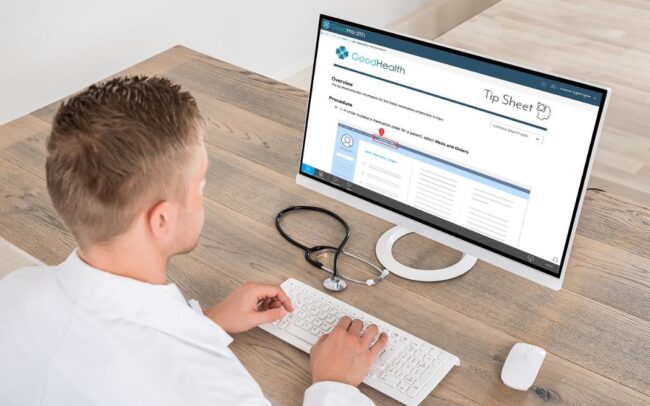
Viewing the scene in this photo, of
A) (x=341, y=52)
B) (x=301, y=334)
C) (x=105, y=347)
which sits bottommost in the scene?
(x=301, y=334)

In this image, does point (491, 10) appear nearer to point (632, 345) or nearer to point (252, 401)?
point (632, 345)

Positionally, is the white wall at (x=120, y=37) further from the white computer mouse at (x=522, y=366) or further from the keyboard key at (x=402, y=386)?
the white computer mouse at (x=522, y=366)

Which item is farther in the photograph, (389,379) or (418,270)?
(418,270)

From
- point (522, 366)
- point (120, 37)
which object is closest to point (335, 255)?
point (522, 366)

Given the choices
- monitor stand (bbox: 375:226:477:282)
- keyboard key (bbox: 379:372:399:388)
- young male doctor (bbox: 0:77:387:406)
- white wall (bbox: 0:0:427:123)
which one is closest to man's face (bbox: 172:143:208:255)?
young male doctor (bbox: 0:77:387:406)

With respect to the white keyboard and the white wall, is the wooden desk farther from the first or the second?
the white wall

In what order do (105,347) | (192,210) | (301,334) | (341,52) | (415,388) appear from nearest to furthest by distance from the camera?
(105,347)
(192,210)
(415,388)
(301,334)
(341,52)

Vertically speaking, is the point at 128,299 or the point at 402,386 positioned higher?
the point at 128,299

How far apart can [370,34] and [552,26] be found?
9.15ft

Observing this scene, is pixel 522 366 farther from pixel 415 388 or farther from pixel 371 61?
pixel 371 61

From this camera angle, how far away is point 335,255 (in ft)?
5.45

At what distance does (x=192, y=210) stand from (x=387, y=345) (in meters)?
0.43

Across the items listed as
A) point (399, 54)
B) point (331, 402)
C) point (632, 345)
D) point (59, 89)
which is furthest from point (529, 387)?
point (59, 89)

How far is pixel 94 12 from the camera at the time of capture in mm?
2537
